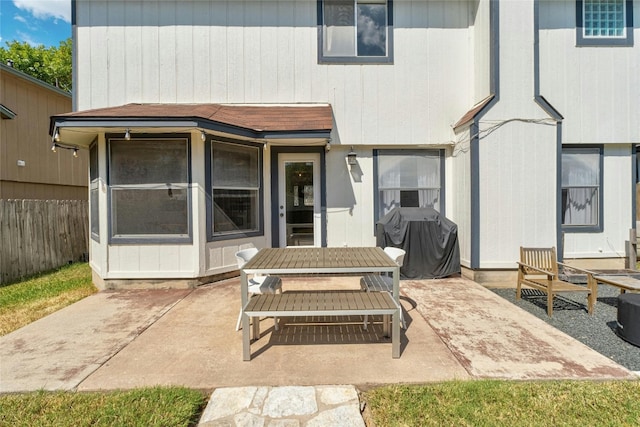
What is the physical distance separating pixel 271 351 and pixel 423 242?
3.74 m

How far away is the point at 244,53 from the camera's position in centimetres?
676

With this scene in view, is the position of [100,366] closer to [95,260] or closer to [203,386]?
[203,386]

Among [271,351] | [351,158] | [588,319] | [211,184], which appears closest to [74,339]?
[271,351]

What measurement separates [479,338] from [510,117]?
412 centimetres

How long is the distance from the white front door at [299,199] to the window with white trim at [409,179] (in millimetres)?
1375

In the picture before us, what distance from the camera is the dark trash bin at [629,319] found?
11.3ft

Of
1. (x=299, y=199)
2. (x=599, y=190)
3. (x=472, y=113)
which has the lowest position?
(x=299, y=199)

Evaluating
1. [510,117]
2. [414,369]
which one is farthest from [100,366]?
[510,117]

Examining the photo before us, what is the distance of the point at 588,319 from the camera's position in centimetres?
423

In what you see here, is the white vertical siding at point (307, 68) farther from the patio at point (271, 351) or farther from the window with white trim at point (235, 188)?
the patio at point (271, 351)

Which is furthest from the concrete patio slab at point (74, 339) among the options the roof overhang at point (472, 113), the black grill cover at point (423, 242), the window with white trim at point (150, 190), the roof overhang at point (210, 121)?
the roof overhang at point (472, 113)

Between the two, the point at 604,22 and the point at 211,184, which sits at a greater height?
the point at 604,22

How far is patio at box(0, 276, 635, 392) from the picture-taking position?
283 cm

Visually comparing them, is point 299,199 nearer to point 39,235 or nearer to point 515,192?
point 515,192
